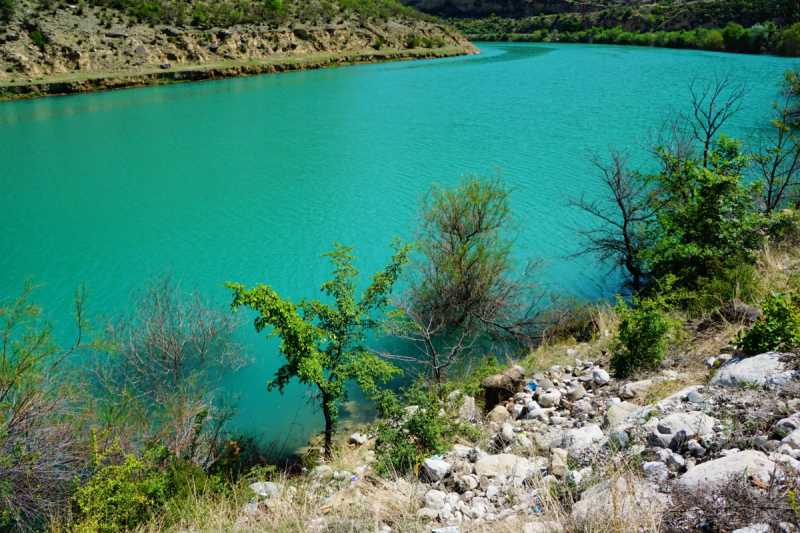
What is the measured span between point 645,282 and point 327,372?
1120 centimetres

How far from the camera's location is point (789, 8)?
7719cm

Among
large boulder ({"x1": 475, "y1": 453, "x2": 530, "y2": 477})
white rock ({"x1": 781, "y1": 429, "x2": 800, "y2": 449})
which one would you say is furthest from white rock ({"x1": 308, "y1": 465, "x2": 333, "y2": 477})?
white rock ({"x1": 781, "y1": 429, "x2": 800, "y2": 449})

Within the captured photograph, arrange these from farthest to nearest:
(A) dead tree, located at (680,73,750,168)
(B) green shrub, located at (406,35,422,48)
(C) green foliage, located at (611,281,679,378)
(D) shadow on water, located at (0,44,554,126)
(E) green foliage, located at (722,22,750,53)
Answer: (B) green shrub, located at (406,35,422,48) < (E) green foliage, located at (722,22,750,53) < (D) shadow on water, located at (0,44,554,126) < (A) dead tree, located at (680,73,750,168) < (C) green foliage, located at (611,281,679,378)

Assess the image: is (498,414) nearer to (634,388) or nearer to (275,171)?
(634,388)

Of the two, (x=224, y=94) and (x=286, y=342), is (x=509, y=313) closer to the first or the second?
(x=286, y=342)

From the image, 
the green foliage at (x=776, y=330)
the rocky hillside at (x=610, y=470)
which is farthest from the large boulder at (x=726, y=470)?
the green foliage at (x=776, y=330)

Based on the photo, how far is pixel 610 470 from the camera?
17.8ft

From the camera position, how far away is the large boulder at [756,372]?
622 centimetres

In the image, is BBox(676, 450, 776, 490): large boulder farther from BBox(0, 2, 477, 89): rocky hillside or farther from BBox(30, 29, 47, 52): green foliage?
BBox(30, 29, 47, 52): green foliage

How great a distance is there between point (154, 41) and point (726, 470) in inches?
3001

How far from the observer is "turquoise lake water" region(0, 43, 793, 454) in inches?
719

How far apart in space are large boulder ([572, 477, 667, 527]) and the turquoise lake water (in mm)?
8058

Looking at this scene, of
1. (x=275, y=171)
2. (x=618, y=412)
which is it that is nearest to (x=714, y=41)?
(x=275, y=171)

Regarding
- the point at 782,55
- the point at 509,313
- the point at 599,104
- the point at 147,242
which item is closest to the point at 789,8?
the point at 782,55
